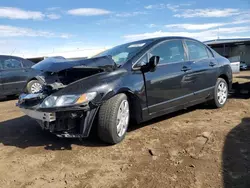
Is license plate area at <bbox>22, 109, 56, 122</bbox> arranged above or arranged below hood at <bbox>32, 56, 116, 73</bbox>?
below

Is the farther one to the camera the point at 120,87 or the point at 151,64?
the point at 151,64

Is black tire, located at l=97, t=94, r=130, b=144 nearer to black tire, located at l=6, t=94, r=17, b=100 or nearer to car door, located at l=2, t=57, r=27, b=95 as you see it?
car door, located at l=2, t=57, r=27, b=95

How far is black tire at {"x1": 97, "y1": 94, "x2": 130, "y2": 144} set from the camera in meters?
4.04

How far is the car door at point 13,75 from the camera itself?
9.84 m

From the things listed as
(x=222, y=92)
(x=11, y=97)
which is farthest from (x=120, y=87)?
(x=11, y=97)

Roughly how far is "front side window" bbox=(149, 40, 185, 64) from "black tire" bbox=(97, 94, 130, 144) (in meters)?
1.29

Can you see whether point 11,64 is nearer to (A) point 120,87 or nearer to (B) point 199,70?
(B) point 199,70

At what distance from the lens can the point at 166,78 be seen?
5.03 meters

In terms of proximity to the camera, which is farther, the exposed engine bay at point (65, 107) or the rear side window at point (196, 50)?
the rear side window at point (196, 50)

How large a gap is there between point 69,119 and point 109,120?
1.77ft

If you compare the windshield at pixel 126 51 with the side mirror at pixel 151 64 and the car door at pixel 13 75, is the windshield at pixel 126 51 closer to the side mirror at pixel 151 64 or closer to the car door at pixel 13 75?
the side mirror at pixel 151 64

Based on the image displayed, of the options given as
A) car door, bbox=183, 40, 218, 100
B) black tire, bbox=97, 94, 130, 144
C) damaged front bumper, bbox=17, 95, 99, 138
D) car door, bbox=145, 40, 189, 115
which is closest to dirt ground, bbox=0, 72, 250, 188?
black tire, bbox=97, 94, 130, 144

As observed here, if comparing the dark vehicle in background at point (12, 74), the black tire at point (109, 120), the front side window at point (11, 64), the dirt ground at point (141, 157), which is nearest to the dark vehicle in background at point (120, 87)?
the black tire at point (109, 120)

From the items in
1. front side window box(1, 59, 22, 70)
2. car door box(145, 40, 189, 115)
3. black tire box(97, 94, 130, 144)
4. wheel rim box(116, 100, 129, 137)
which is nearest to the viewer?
black tire box(97, 94, 130, 144)
